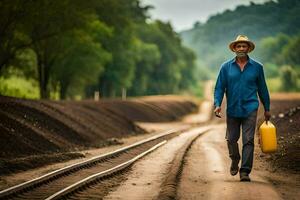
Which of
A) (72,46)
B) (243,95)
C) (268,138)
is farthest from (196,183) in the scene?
(72,46)

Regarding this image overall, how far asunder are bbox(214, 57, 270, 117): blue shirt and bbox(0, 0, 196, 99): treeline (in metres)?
26.6

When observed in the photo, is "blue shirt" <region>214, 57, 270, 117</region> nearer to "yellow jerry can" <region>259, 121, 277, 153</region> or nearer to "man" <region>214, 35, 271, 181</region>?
"man" <region>214, 35, 271, 181</region>

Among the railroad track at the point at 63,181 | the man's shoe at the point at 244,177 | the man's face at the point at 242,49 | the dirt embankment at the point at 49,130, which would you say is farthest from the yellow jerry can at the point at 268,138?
the dirt embankment at the point at 49,130

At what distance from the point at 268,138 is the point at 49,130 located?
11.3 meters

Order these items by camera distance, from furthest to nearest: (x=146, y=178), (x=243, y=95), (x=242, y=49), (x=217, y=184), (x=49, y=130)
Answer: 1. (x=49, y=130)
2. (x=146, y=178)
3. (x=243, y=95)
4. (x=242, y=49)
5. (x=217, y=184)

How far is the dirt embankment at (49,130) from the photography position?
52.4ft

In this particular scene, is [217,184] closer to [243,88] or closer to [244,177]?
[244,177]

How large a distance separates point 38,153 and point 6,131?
1.10 metres

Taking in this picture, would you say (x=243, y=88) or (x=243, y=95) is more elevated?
(x=243, y=88)

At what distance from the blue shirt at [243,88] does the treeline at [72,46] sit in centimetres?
2659

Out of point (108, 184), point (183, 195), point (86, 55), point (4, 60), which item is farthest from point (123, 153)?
point (86, 55)

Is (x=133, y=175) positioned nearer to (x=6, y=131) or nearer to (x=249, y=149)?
(x=249, y=149)

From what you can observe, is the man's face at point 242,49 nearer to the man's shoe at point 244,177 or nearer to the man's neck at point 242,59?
the man's neck at point 242,59

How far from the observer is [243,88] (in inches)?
457
